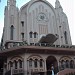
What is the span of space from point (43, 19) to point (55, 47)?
29.5 ft

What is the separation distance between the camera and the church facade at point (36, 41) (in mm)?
29828

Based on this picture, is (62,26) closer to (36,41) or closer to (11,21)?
(36,41)

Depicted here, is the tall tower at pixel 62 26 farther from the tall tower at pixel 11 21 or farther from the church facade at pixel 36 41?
the tall tower at pixel 11 21

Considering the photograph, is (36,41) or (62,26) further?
(62,26)

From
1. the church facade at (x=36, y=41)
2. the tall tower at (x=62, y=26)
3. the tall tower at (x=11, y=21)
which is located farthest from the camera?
the tall tower at (x=62, y=26)

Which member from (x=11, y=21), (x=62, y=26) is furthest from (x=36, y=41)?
(x=62, y=26)

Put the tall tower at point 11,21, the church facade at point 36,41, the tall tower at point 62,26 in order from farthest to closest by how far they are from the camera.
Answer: the tall tower at point 62,26 < the tall tower at point 11,21 < the church facade at point 36,41

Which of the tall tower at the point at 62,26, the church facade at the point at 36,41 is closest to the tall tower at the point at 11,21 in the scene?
the church facade at the point at 36,41

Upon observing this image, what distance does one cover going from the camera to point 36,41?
3638cm

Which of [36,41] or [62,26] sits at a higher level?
[62,26]

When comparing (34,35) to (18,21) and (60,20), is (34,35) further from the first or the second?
(60,20)

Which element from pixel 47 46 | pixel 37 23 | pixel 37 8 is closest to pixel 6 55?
pixel 47 46

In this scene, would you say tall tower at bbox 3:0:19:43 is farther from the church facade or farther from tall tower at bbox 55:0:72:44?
tall tower at bbox 55:0:72:44

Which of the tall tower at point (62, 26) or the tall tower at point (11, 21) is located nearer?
the tall tower at point (11, 21)
